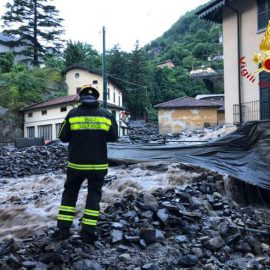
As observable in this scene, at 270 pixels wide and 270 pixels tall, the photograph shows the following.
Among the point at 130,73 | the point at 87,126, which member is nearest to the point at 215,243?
the point at 87,126

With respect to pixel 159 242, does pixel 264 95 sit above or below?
above

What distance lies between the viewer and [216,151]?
11008 mm

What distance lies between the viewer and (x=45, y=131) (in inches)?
1576

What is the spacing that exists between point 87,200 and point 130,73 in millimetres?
57978

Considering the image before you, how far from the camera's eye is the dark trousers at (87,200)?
18.0 ft

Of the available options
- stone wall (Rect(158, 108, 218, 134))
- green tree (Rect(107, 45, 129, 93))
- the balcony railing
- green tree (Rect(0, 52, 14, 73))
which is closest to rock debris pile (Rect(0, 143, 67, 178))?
the balcony railing

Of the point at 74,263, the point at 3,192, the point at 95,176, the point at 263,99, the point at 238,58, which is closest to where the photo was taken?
the point at 74,263

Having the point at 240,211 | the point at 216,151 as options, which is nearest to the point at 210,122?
the point at 216,151

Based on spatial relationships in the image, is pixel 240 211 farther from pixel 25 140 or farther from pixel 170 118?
pixel 170 118

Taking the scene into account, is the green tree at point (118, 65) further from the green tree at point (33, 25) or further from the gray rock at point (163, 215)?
the gray rock at point (163, 215)

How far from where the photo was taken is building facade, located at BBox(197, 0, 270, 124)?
1741 cm

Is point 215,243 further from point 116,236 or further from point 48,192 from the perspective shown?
point 48,192

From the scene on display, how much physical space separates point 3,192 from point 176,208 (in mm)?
7530

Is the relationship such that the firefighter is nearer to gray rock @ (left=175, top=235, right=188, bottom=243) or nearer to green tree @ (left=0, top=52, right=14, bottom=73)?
gray rock @ (left=175, top=235, right=188, bottom=243)
